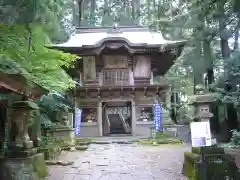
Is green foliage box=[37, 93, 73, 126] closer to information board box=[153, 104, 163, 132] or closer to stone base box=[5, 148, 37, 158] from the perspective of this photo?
information board box=[153, 104, 163, 132]

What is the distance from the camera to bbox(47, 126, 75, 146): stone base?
1098 cm

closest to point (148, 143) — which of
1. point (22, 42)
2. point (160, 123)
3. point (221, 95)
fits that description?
point (160, 123)

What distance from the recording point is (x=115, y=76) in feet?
58.3

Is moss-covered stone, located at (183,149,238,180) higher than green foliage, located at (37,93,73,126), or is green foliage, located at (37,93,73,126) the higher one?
green foliage, located at (37,93,73,126)

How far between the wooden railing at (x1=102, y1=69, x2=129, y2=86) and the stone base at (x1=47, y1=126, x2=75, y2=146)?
6.17m

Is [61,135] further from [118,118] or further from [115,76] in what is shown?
[118,118]

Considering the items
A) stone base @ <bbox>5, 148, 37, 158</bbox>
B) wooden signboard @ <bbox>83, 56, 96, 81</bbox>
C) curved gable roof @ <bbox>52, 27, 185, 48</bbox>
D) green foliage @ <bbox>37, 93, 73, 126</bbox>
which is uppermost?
curved gable roof @ <bbox>52, 27, 185, 48</bbox>

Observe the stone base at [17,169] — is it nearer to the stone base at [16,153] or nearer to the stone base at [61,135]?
the stone base at [16,153]

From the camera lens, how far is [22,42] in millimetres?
7043

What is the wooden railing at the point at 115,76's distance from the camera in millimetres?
17656

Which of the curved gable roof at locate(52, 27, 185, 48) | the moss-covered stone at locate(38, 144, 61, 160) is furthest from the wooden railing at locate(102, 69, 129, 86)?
the moss-covered stone at locate(38, 144, 61, 160)

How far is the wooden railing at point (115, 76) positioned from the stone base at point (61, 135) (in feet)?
20.3

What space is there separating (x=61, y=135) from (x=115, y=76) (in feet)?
23.7

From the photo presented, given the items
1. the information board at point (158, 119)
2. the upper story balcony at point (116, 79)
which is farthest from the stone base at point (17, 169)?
the upper story balcony at point (116, 79)
